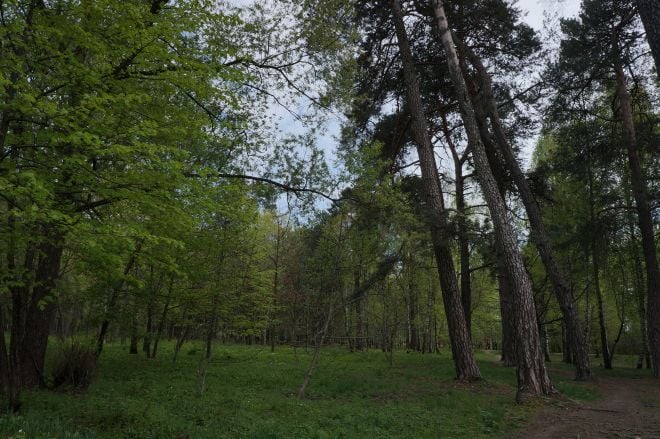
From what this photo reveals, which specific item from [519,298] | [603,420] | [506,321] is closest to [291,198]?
[519,298]

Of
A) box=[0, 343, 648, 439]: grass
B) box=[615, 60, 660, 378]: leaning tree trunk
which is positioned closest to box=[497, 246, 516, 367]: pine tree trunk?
box=[0, 343, 648, 439]: grass

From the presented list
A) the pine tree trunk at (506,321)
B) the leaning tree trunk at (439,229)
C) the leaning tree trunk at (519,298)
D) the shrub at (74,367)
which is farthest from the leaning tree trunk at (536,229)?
the shrub at (74,367)

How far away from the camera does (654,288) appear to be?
13969 mm

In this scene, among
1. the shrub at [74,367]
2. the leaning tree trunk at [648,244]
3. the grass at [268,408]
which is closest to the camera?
the grass at [268,408]

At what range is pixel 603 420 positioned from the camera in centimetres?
717

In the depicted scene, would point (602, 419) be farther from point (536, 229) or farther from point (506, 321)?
point (506, 321)

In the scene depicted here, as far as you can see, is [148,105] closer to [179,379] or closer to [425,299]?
[179,379]

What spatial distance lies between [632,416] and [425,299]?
22.3 m

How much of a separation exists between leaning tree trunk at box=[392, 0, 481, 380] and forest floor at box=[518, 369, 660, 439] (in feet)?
9.75

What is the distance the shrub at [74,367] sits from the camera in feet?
27.8

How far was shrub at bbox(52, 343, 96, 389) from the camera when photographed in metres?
8.48

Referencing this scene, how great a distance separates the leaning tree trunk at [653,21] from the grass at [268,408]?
5.80 metres

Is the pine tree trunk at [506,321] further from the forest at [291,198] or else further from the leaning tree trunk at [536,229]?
the leaning tree trunk at [536,229]

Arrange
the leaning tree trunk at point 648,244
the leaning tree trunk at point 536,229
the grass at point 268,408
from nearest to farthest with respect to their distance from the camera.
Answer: the grass at point 268,408
the leaning tree trunk at point 536,229
the leaning tree trunk at point 648,244
